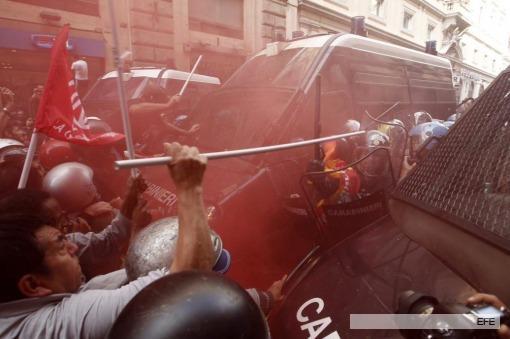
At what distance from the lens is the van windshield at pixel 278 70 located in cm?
438

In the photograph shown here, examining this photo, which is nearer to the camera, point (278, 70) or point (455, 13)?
point (278, 70)

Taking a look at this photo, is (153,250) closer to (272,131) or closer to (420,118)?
(272,131)

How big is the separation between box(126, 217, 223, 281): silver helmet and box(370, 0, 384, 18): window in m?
20.6

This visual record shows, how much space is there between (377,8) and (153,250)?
21.4 m

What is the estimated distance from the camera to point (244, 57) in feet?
44.7

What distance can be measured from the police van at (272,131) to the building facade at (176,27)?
181 cm

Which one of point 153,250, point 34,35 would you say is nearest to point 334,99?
point 153,250

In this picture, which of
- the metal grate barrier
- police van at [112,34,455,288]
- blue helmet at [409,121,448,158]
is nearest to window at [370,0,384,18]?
police van at [112,34,455,288]

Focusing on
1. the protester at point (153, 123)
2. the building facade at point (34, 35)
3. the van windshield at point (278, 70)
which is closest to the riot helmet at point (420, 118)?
the van windshield at point (278, 70)

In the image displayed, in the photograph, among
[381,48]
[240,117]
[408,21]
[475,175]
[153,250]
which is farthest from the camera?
[408,21]

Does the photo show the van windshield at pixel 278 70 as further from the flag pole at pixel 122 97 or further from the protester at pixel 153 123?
the flag pole at pixel 122 97

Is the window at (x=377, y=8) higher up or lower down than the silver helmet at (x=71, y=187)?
higher up

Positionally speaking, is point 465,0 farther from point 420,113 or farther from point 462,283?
point 462,283

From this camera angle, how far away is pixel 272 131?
3.68m
